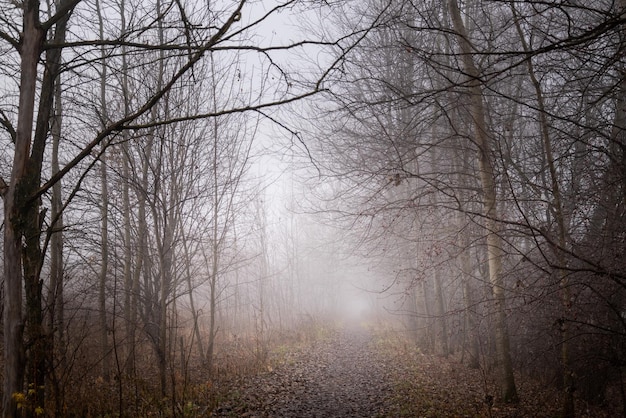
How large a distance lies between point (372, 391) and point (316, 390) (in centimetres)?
120

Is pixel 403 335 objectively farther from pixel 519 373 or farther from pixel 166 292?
pixel 166 292

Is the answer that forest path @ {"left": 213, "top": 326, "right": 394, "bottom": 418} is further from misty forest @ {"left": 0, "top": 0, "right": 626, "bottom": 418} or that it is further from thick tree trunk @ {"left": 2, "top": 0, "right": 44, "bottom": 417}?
thick tree trunk @ {"left": 2, "top": 0, "right": 44, "bottom": 417}

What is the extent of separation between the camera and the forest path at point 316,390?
21.5ft

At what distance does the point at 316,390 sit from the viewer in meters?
8.09

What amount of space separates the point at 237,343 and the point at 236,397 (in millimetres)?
7572

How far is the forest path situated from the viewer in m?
6.54

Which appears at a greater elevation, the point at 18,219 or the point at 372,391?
the point at 18,219

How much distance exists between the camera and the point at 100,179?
9.94 metres

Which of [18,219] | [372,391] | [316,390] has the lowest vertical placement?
[372,391]

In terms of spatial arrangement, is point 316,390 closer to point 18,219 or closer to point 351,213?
point 351,213

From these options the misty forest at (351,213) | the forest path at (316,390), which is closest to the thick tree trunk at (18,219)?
the misty forest at (351,213)

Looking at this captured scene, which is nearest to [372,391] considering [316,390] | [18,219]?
[316,390]

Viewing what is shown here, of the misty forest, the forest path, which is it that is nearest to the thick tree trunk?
the misty forest

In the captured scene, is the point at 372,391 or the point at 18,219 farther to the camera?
the point at 372,391
